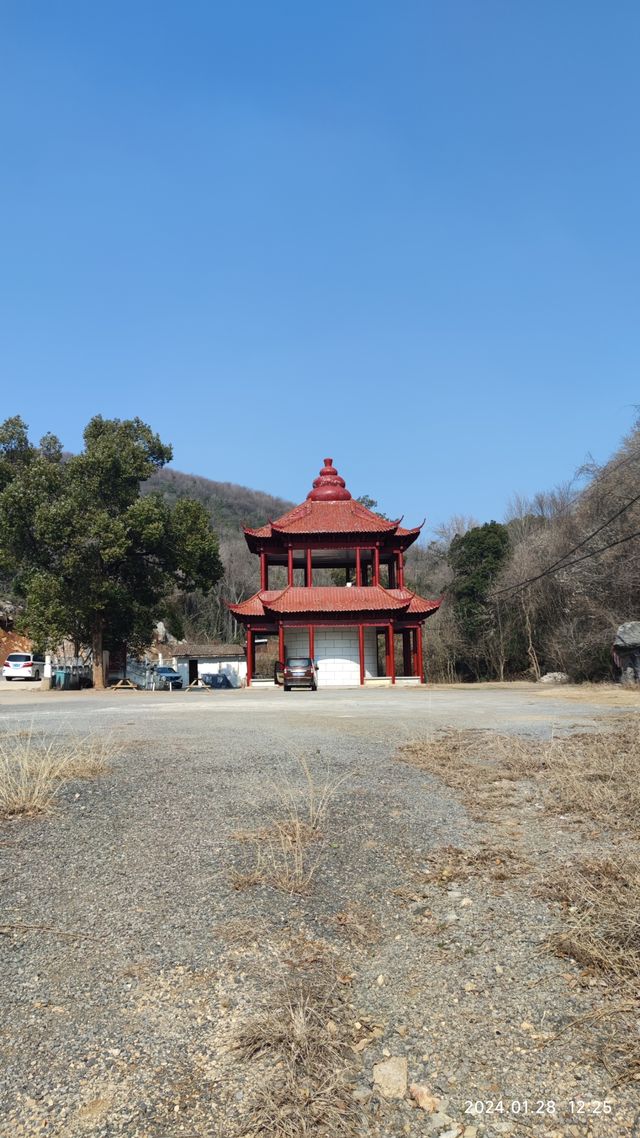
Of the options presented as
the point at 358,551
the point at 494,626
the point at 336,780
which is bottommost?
the point at 336,780

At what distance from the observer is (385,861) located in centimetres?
509

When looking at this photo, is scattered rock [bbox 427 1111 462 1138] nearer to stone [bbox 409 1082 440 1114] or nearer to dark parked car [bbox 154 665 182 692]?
stone [bbox 409 1082 440 1114]

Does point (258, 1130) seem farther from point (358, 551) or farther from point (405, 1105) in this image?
point (358, 551)

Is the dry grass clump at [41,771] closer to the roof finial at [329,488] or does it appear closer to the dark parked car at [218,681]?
the roof finial at [329,488]

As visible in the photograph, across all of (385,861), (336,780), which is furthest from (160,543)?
(385,861)

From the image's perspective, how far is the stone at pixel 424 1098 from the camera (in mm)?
2750

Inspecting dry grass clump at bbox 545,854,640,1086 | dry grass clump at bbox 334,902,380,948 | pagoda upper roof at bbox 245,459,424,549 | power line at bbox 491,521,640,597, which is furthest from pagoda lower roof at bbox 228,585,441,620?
dry grass clump at bbox 334,902,380,948

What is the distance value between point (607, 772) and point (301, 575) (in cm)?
6773

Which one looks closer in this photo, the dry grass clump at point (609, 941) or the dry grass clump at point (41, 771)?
the dry grass clump at point (609, 941)

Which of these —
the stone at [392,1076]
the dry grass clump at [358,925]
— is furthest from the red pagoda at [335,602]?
the stone at [392,1076]

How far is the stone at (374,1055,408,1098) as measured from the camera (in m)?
2.85

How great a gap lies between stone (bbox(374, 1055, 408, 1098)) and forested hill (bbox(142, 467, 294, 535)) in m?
92.7

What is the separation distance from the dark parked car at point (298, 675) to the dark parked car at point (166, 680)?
12054mm

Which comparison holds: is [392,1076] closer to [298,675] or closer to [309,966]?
[309,966]
